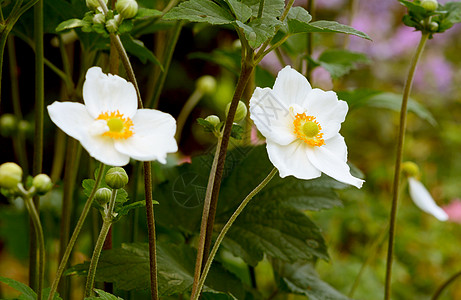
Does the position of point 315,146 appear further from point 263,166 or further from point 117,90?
point 263,166

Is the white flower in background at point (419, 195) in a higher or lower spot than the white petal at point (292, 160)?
lower

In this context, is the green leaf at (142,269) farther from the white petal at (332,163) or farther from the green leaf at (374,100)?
the green leaf at (374,100)

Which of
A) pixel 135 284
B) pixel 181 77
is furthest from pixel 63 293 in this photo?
pixel 181 77

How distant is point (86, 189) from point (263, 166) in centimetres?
32

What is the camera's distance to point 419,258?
1244 millimetres

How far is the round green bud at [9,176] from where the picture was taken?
307mm

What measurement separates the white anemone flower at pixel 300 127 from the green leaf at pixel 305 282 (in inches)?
10.3

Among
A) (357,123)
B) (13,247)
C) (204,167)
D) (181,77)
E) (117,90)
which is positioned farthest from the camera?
(357,123)

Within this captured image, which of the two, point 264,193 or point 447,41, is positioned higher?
point 264,193

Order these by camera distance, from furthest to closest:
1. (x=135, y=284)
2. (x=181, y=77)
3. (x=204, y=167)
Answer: (x=181, y=77) → (x=204, y=167) → (x=135, y=284)

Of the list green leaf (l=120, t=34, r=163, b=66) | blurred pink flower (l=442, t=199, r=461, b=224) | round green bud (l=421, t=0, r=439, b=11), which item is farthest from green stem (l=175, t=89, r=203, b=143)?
blurred pink flower (l=442, t=199, r=461, b=224)

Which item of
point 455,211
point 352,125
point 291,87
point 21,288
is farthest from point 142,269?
point 352,125

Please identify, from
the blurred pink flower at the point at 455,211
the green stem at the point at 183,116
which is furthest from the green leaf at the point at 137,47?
the blurred pink flower at the point at 455,211

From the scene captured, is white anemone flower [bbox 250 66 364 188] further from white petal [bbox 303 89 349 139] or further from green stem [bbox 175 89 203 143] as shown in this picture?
green stem [bbox 175 89 203 143]
